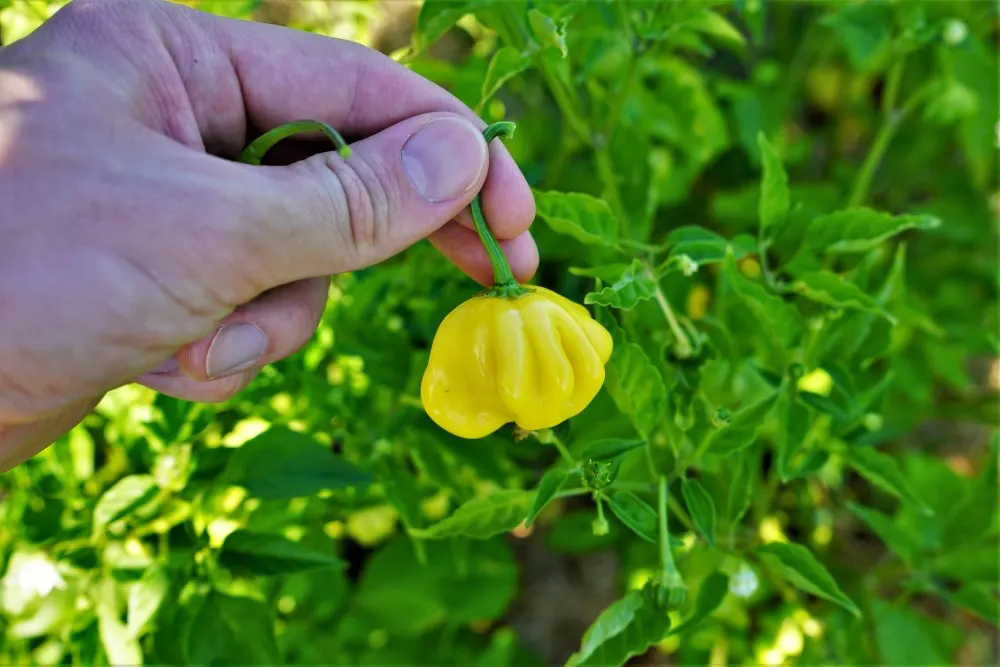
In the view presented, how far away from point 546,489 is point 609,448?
0.12 meters

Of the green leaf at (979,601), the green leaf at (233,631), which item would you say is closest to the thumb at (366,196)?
the green leaf at (233,631)

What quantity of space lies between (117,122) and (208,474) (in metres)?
0.65

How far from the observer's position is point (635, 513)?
109cm

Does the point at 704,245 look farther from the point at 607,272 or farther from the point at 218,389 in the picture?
the point at 218,389

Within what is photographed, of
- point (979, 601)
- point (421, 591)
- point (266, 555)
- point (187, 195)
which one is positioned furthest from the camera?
point (421, 591)

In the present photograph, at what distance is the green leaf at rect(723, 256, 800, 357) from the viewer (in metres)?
1.14

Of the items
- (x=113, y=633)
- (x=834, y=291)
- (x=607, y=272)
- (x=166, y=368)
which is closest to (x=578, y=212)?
(x=607, y=272)

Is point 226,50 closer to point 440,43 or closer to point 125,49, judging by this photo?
point 125,49

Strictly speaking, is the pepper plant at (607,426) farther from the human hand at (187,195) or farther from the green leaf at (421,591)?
the human hand at (187,195)

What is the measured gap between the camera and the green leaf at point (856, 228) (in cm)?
117

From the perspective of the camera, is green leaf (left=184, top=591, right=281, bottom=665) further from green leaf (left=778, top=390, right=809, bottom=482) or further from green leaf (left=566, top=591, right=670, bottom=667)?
green leaf (left=778, top=390, right=809, bottom=482)

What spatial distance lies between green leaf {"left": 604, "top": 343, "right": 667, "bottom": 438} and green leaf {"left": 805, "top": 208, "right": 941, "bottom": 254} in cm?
42

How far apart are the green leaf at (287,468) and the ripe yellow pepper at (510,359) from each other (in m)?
0.26

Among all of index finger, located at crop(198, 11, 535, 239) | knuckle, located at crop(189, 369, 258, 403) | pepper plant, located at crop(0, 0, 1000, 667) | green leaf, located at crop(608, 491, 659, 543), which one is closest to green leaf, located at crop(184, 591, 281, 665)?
pepper plant, located at crop(0, 0, 1000, 667)
